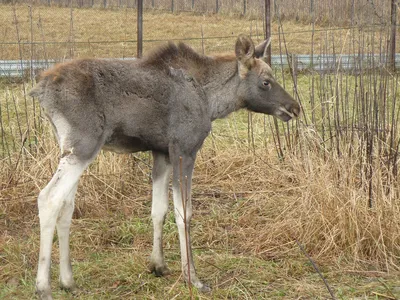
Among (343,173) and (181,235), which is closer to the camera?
(181,235)

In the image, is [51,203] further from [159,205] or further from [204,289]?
[204,289]

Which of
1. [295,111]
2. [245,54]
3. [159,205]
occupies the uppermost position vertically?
[245,54]

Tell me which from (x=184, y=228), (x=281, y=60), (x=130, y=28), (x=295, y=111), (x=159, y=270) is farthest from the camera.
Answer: (x=130, y=28)

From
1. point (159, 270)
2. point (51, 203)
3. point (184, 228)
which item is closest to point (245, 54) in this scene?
point (184, 228)

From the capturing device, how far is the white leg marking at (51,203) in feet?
17.8

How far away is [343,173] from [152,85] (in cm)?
233

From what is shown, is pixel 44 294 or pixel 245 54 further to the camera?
pixel 245 54

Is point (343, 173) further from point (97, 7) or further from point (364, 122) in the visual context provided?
point (97, 7)

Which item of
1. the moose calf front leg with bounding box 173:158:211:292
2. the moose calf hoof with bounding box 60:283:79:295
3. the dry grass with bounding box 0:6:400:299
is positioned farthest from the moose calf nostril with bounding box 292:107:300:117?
the moose calf hoof with bounding box 60:283:79:295

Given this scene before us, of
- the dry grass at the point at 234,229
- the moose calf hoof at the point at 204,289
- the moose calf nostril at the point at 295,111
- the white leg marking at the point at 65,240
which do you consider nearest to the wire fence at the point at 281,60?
the dry grass at the point at 234,229

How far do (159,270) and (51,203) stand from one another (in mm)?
1384

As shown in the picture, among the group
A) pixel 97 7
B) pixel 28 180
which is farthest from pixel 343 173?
pixel 97 7

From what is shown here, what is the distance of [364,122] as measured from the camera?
Answer: 7254 millimetres

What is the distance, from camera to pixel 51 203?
5.40m
